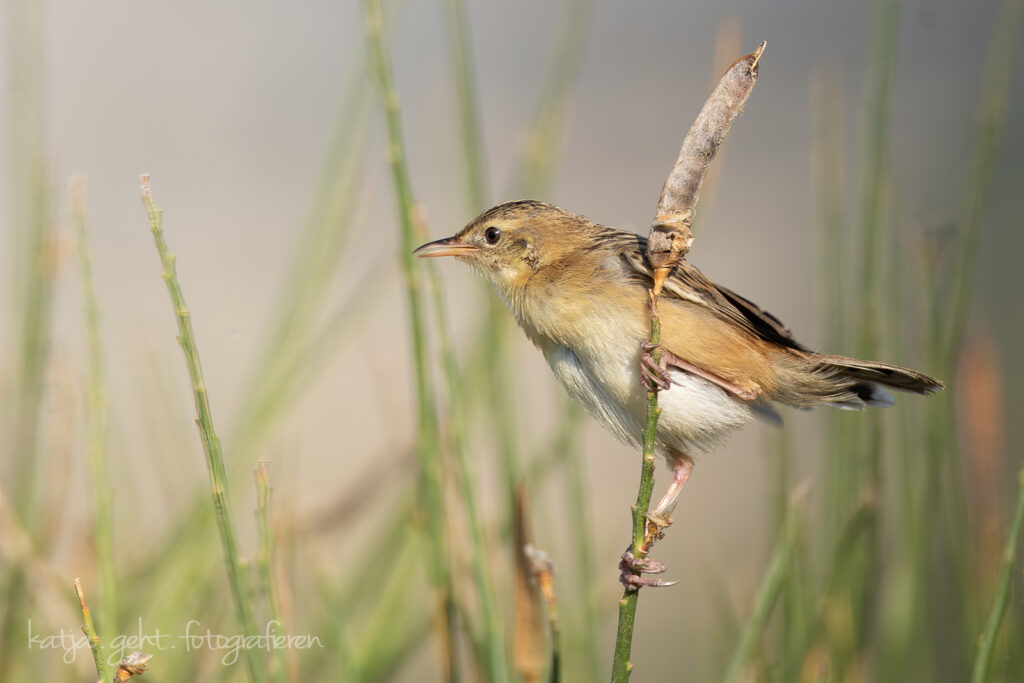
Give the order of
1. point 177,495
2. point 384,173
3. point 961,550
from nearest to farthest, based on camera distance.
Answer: point 961,550, point 177,495, point 384,173

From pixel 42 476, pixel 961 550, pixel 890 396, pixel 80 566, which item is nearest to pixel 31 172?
pixel 42 476

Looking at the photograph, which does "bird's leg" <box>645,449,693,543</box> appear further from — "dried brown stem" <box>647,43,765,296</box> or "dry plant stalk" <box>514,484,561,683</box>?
"dried brown stem" <box>647,43,765,296</box>

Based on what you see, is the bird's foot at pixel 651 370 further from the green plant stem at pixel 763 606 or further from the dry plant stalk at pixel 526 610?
the green plant stem at pixel 763 606

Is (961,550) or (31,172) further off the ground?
(31,172)

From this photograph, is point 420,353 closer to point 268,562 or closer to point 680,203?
point 268,562

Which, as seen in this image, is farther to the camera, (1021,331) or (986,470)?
(1021,331)

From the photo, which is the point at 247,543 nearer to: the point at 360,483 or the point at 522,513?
the point at 360,483
